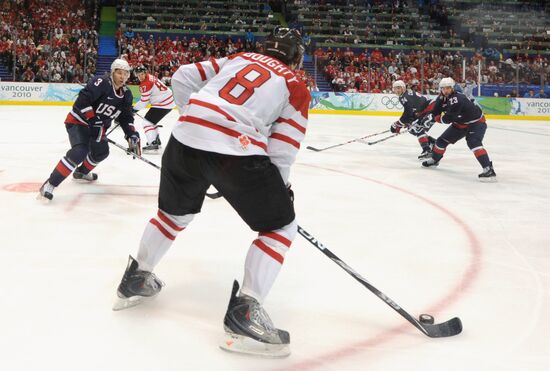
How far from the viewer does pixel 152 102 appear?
6207mm

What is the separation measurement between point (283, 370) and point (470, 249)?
5.51ft

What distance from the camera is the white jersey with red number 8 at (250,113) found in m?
1.66

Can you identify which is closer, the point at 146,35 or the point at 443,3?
the point at 146,35

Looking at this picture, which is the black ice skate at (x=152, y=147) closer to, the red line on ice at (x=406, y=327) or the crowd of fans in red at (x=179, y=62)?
the red line on ice at (x=406, y=327)

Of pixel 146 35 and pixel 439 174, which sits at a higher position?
pixel 146 35

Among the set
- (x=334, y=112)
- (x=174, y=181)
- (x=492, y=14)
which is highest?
(x=492, y=14)

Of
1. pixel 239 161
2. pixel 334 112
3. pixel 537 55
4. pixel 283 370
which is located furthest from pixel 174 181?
pixel 537 55

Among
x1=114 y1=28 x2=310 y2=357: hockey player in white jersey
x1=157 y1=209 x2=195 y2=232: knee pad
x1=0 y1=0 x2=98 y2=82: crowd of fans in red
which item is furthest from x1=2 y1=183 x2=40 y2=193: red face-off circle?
x1=0 y1=0 x2=98 y2=82: crowd of fans in red

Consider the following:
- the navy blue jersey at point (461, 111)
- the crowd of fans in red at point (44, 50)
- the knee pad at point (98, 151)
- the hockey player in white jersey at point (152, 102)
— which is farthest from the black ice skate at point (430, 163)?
the crowd of fans in red at point (44, 50)

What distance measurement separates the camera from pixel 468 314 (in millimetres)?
2037

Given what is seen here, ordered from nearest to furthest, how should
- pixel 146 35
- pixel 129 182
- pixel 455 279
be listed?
pixel 455 279 < pixel 129 182 < pixel 146 35

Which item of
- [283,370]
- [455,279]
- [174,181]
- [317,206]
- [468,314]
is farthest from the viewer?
[317,206]

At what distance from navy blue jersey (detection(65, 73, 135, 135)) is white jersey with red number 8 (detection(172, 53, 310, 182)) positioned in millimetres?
2148

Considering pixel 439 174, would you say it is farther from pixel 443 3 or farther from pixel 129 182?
pixel 443 3
